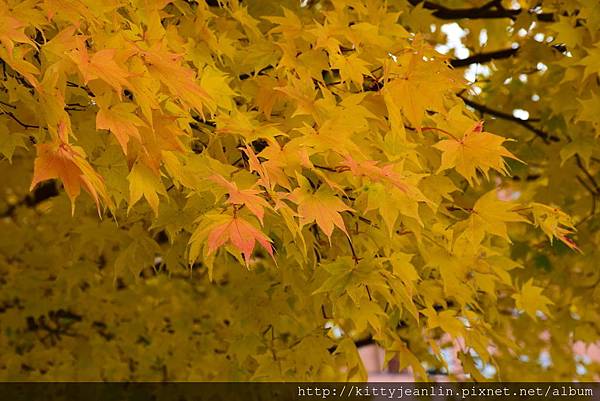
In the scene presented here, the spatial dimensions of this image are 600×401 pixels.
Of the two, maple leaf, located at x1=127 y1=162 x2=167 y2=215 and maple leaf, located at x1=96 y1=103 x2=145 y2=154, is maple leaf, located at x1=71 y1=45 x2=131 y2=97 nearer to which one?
maple leaf, located at x1=96 y1=103 x2=145 y2=154

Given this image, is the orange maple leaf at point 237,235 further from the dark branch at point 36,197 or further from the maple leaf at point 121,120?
the dark branch at point 36,197

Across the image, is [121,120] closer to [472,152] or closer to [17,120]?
[17,120]

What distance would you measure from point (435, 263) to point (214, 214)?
3.96ft

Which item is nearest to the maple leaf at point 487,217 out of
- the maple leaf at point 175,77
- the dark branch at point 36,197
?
the maple leaf at point 175,77

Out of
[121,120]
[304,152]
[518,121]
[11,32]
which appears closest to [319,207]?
[304,152]

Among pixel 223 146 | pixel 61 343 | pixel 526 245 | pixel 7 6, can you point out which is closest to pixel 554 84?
pixel 526 245

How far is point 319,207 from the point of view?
2.53 m

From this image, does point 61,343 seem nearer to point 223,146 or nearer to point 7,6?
point 223,146

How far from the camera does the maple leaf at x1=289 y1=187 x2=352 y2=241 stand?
2475 millimetres

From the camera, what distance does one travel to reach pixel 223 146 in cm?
316

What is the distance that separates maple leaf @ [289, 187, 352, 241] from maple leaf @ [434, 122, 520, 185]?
1.56ft

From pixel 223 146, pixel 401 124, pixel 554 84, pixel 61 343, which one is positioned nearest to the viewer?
pixel 401 124

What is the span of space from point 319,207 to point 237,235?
0.36 meters

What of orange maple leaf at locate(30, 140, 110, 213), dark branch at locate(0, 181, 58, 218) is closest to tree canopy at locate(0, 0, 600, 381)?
orange maple leaf at locate(30, 140, 110, 213)
